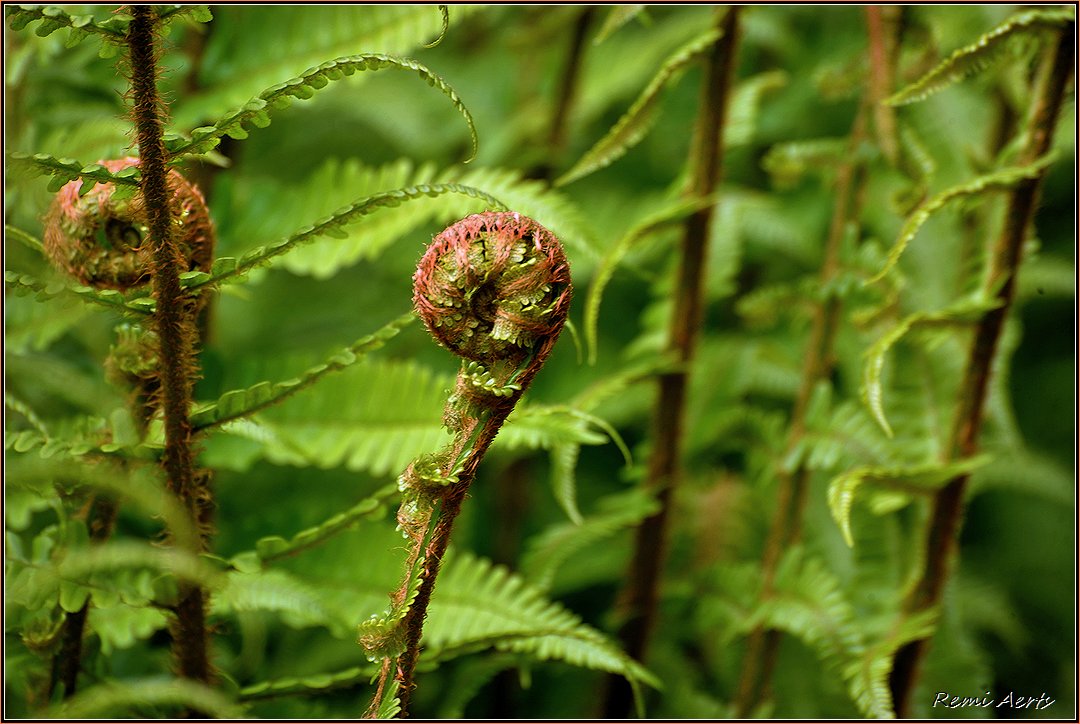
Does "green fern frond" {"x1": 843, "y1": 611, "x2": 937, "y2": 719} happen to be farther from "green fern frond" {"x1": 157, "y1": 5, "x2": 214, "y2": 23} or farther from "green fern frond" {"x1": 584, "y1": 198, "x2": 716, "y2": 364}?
"green fern frond" {"x1": 157, "y1": 5, "x2": 214, "y2": 23}

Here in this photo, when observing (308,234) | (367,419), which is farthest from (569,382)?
(308,234)

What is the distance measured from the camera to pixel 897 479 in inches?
39.3

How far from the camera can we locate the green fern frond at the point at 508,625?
2.83ft

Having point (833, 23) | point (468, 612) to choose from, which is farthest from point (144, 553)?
point (833, 23)

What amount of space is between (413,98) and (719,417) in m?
0.93

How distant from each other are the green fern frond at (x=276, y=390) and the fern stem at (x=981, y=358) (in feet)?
2.07

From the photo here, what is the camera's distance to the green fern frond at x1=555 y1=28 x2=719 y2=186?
103 cm

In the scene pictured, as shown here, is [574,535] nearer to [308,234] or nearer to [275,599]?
[275,599]

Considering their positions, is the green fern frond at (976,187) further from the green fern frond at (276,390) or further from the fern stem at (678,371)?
the green fern frond at (276,390)

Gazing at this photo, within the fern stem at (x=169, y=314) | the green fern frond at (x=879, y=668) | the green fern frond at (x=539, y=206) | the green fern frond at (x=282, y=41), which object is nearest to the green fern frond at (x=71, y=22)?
the fern stem at (x=169, y=314)

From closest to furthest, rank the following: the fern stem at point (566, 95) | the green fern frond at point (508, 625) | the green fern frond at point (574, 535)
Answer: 1. the green fern frond at point (508, 625)
2. the green fern frond at point (574, 535)
3. the fern stem at point (566, 95)

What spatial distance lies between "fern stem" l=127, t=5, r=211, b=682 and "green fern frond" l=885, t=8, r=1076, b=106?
2.11 feet

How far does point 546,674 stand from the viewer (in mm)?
1358

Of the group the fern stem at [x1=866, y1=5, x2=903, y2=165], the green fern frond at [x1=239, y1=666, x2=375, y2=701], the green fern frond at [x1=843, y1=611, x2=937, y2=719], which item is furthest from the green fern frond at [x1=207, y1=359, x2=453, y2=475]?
the fern stem at [x1=866, y1=5, x2=903, y2=165]
